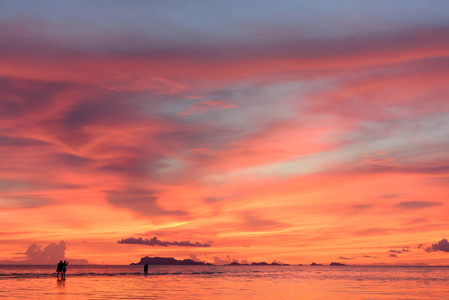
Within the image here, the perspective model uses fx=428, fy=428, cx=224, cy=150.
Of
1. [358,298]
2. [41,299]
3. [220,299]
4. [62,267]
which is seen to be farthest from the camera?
[62,267]

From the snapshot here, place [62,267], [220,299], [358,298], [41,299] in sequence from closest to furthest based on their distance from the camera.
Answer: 1. [41,299]
2. [220,299]
3. [358,298]
4. [62,267]

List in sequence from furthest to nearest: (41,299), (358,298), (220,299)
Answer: (358,298)
(220,299)
(41,299)

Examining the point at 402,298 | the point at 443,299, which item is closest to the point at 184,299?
the point at 402,298

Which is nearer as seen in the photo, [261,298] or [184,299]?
A: [184,299]

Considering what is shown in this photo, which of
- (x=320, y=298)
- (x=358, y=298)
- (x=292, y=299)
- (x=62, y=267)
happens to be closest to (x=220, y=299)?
(x=292, y=299)

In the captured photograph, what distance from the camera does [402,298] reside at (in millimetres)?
41188

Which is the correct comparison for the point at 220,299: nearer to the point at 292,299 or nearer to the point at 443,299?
the point at 292,299

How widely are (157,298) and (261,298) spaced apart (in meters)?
9.48

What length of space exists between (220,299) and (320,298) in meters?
10.0

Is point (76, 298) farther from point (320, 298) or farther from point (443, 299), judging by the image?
point (443, 299)

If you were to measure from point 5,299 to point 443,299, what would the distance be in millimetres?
39410

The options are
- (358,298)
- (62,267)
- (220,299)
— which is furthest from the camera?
(62,267)

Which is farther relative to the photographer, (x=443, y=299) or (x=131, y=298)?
(x=443, y=299)

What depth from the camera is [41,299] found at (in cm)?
3531
